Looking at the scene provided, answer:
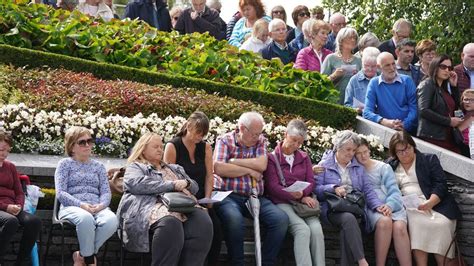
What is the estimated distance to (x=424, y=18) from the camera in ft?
72.5

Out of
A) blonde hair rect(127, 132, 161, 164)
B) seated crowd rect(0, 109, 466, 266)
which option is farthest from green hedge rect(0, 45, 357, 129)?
blonde hair rect(127, 132, 161, 164)

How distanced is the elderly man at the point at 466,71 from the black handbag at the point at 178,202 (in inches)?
220

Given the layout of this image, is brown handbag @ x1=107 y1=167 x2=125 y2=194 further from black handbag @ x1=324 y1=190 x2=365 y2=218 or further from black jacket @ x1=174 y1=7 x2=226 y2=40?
black jacket @ x1=174 y1=7 x2=226 y2=40

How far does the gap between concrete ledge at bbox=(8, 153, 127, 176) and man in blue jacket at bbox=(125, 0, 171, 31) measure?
24.3 feet

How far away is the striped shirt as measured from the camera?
12.6 metres

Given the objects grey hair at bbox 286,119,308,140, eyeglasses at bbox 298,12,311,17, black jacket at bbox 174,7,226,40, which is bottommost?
grey hair at bbox 286,119,308,140

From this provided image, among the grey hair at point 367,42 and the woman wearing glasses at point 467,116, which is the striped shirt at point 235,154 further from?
the grey hair at point 367,42

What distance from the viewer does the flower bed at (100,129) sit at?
13258mm

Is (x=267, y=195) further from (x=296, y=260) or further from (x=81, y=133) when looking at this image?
(x=81, y=133)

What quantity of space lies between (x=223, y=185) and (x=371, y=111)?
3426 millimetres

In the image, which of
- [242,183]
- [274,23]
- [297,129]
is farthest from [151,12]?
[242,183]

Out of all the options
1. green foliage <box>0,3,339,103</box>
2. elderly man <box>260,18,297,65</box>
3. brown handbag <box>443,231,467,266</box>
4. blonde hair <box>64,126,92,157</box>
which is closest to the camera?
blonde hair <box>64,126,92,157</box>

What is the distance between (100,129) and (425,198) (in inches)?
137

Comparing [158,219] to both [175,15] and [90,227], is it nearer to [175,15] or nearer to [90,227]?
[90,227]
